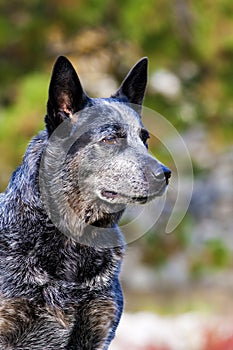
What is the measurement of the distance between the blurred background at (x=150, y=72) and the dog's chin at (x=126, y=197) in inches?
196

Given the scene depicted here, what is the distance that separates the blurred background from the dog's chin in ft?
16.4

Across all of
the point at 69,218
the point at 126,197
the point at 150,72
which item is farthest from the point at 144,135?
the point at 150,72

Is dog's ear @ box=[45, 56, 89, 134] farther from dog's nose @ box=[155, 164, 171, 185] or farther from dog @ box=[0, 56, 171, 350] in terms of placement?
dog's nose @ box=[155, 164, 171, 185]

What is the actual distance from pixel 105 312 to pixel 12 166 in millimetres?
5802

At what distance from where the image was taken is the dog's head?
4105 mm

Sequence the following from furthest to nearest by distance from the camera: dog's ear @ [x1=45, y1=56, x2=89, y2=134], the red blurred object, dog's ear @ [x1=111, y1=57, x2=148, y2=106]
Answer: the red blurred object < dog's ear @ [x1=111, y1=57, x2=148, y2=106] < dog's ear @ [x1=45, y1=56, x2=89, y2=134]

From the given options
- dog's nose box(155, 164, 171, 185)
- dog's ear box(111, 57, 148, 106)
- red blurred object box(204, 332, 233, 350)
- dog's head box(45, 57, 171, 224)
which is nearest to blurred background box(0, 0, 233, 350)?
red blurred object box(204, 332, 233, 350)

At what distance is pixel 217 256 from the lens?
1277 centimetres

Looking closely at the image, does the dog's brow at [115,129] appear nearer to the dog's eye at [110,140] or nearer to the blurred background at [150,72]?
the dog's eye at [110,140]

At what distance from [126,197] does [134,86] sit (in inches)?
27.2

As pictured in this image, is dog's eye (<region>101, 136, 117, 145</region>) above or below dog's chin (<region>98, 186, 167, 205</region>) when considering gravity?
above

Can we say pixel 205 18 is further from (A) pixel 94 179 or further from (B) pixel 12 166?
(A) pixel 94 179

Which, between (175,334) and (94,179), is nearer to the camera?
(94,179)

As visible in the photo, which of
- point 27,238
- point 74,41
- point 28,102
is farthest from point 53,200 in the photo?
point 74,41
